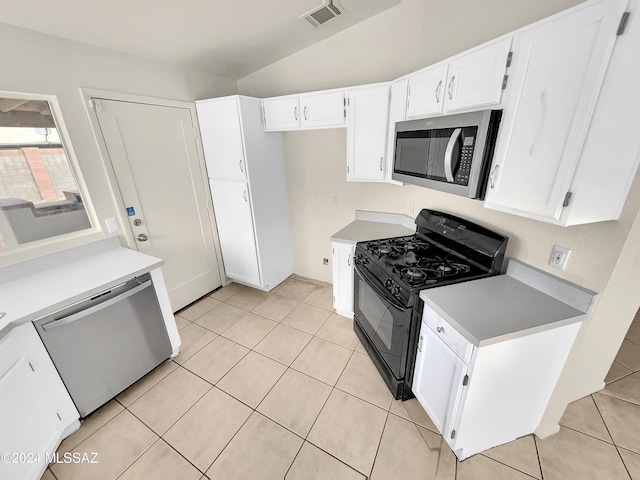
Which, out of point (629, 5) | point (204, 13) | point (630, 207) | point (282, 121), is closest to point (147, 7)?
point (204, 13)

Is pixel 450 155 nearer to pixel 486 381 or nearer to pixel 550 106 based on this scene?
pixel 550 106

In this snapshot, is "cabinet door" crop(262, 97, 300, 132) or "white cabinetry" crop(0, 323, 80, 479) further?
"cabinet door" crop(262, 97, 300, 132)

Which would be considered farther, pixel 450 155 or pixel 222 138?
pixel 222 138

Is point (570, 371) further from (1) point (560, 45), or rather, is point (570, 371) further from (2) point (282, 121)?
(2) point (282, 121)

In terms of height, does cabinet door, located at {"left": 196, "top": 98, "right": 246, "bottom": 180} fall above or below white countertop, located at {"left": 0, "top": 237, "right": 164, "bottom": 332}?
above

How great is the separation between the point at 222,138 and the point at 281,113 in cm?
66

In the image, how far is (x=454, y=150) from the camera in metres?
1.40

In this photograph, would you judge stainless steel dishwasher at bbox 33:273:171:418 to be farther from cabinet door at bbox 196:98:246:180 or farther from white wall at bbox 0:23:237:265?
cabinet door at bbox 196:98:246:180

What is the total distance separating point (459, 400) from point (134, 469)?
1862mm

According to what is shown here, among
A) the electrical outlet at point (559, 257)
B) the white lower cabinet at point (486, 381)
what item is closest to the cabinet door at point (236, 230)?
the white lower cabinet at point (486, 381)

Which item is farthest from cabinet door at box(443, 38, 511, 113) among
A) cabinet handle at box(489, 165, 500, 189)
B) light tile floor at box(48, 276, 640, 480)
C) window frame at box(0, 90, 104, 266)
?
window frame at box(0, 90, 104, 266)

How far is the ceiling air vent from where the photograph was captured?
1868 mm

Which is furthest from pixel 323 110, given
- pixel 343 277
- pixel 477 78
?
pixel 343 277

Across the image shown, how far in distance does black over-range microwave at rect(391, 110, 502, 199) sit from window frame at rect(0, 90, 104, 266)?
249 cm
